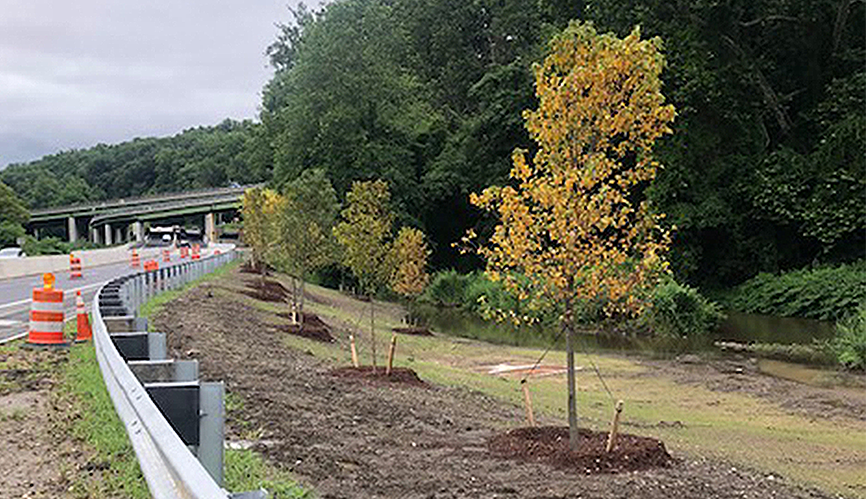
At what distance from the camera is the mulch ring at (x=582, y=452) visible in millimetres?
9883

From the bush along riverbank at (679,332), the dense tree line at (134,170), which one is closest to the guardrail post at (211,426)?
the bush along riverbank at (679,332)

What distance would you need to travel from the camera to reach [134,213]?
116875 millimetres

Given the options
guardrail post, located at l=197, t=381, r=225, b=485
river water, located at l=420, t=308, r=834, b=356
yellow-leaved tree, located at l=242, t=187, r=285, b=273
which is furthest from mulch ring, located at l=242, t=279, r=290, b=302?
guardrail post, located at l=197, t=381, r=225, b=485

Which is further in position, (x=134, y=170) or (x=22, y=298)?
(x=134, y=170)

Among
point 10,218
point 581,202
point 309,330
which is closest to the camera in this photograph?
point 581,202

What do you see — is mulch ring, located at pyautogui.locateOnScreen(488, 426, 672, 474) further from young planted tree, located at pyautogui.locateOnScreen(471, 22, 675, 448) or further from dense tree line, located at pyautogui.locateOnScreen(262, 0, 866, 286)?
dense tree line, located at pyautogui.locateOnScreen(262, 0, 866, 286)

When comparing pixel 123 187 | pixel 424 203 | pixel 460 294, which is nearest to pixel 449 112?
pixel 424 203

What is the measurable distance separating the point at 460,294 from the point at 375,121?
13734mm

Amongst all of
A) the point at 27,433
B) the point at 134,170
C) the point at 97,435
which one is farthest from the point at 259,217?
the point at 134,170

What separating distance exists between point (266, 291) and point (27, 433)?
28.1 metres

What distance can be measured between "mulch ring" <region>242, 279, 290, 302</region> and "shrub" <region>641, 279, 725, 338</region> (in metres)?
16.0

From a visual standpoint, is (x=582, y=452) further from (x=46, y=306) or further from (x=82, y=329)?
(x=82, y=329)

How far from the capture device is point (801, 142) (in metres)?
47.5

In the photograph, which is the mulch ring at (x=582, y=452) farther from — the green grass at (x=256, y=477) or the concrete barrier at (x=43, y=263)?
the concrete barrier at (x=43, y=263)
